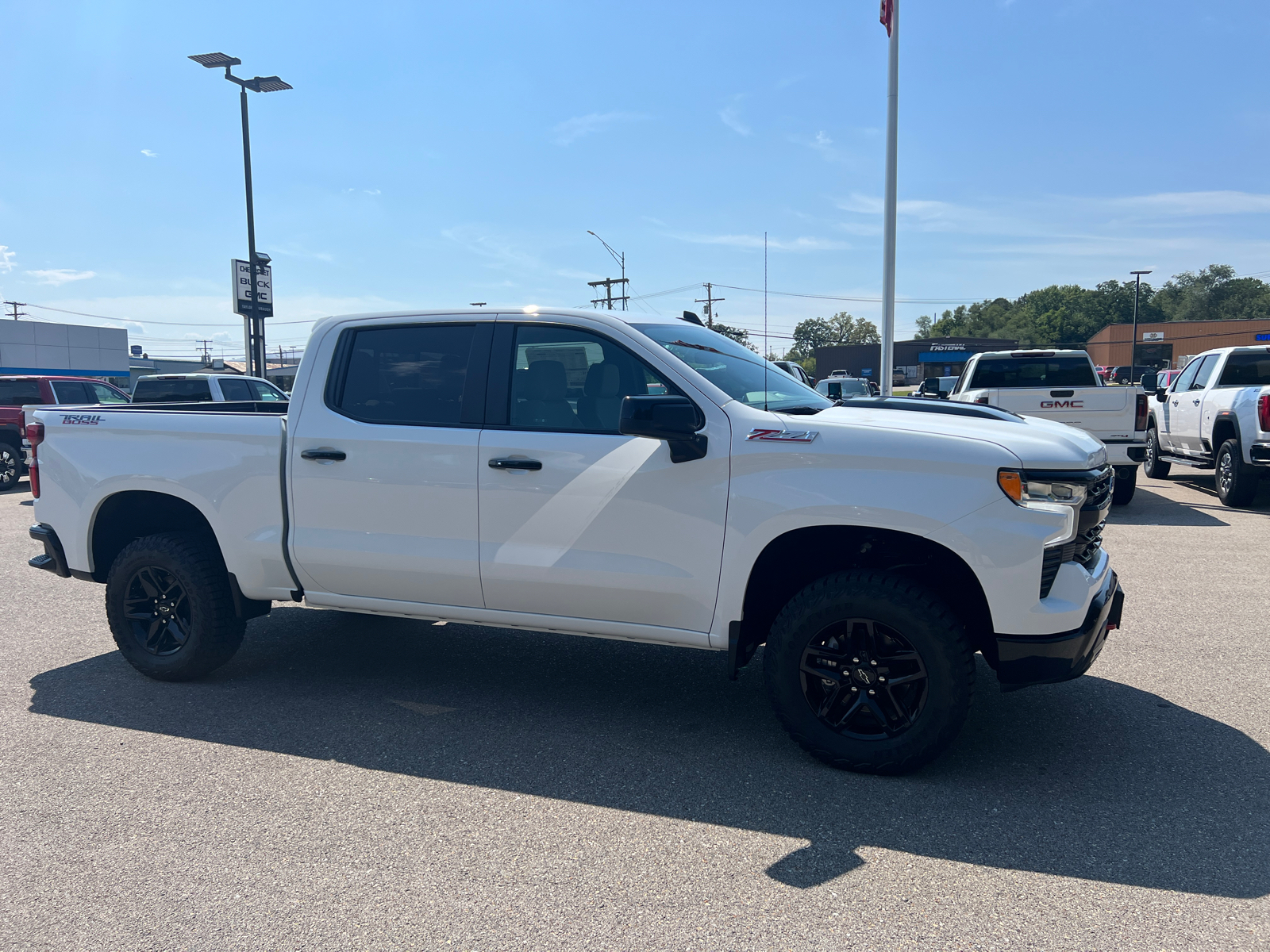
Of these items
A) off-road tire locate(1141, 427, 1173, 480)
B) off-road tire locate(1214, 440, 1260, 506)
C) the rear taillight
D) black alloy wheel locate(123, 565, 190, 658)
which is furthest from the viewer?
off-road tire locate(1141, 427, 1173, 480)

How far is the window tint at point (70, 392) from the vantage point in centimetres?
1534

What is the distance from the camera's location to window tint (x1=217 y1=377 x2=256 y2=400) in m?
15.6

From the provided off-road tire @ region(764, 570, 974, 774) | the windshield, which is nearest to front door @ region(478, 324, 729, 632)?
the windshield

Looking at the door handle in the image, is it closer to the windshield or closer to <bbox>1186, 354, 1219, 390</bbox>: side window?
the windshield

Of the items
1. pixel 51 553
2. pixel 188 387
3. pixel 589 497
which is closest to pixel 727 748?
pixel 589 497

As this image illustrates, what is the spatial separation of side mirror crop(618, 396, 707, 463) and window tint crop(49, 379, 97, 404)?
48.4 feet

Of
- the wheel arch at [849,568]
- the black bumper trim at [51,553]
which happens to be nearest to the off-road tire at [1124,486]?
the wheel arch at [849,568]

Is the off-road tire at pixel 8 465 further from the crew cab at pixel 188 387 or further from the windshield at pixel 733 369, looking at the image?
the windshield at pixel 733 369

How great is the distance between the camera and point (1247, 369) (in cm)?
1233

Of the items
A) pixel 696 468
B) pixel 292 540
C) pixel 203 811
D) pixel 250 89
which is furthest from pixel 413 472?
pixel 250 89

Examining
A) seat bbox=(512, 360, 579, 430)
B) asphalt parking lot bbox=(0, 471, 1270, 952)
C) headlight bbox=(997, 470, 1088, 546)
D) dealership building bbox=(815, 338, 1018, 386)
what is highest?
dealership building bbox=(815, 338, 1018, 386)

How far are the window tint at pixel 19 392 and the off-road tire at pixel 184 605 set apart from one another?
1231 cm

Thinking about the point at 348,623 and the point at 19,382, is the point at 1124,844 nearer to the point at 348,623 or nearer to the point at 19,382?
the point at 348,623

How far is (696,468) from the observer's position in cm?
389
